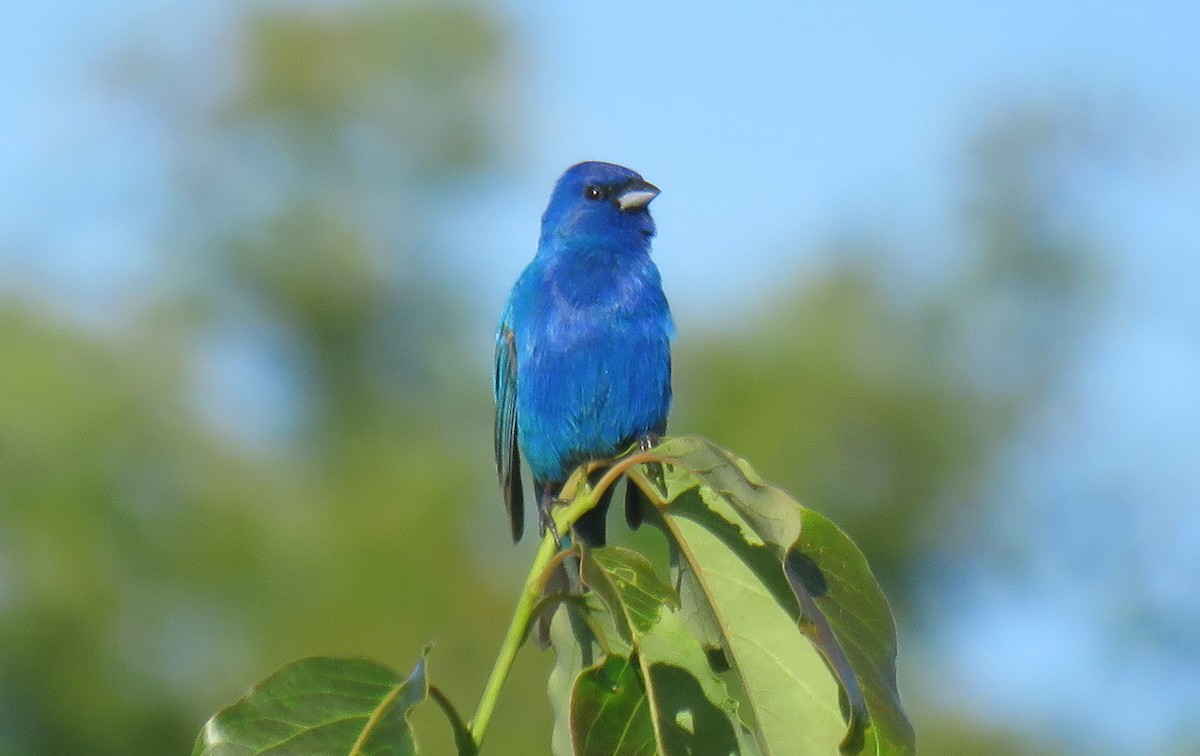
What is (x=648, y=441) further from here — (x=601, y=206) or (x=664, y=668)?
(x=664, y=668)

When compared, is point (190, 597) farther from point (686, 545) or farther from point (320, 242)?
point (686, 545)

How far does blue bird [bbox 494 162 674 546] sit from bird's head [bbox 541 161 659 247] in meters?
0.01

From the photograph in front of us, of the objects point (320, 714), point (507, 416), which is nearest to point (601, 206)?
point (507, 416)

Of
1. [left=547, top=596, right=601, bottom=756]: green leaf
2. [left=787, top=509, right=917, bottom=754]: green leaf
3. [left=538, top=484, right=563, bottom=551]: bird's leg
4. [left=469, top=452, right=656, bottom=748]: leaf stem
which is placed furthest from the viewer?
[left=538, top=484, right=563, bottom=551]: bird's leg

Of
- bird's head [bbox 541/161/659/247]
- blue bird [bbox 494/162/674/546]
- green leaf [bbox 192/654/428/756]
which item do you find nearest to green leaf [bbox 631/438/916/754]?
Answer: green leaf [bbox 192/654/428/756]

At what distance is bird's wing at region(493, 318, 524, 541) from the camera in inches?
220

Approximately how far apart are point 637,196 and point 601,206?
0.13 meters

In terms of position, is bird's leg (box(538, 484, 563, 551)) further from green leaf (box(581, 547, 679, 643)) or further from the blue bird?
green leaf (box(581, 547, 679, 643))

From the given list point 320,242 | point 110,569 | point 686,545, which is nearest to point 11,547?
point 110,569

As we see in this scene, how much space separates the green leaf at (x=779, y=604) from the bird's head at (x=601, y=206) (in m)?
3.08

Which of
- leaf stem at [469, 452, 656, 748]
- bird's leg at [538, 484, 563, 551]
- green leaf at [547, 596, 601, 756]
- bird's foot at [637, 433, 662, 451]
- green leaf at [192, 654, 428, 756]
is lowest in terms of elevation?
bird's leg at [538, 484, 563, 551]

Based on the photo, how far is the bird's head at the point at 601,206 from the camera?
5770mm

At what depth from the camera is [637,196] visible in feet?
19.3

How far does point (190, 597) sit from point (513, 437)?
58.0ft
